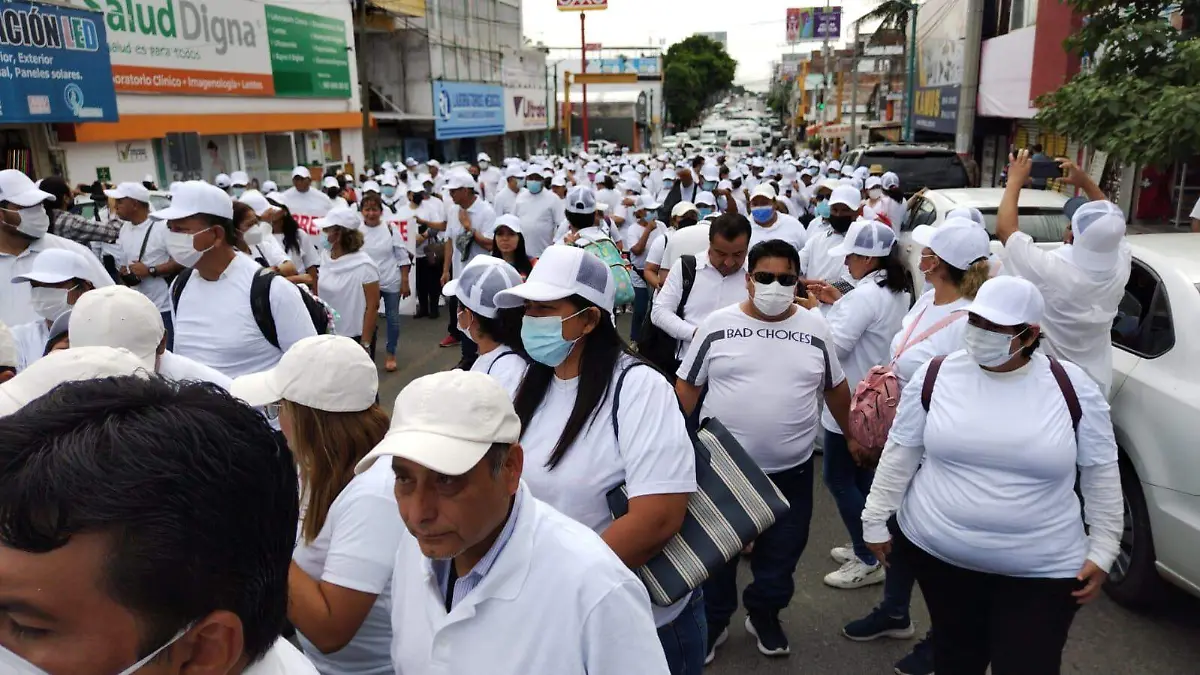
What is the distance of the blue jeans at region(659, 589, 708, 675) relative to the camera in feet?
7.84

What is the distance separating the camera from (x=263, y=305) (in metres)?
3.78

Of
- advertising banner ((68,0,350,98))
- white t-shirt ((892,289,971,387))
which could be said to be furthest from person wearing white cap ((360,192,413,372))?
advertising banner ((68,0,350,98))

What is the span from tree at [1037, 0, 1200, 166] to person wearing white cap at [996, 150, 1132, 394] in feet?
8.08

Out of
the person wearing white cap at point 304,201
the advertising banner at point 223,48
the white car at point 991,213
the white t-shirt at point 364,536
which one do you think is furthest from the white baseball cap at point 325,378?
the advertising banner at point 223,48

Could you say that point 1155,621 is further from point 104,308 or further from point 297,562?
point 104,308

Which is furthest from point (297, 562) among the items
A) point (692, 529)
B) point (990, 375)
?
point (990, 375)

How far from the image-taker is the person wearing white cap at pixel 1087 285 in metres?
3.80

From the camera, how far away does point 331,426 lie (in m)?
2.16

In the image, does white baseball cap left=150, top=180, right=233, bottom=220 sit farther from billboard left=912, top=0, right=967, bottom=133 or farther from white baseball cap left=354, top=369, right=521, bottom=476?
billboard left=912, top=0, right=967, bottom=133

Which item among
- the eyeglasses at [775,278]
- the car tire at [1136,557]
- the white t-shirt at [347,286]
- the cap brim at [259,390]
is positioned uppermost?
the eyeglasses at [775,278]

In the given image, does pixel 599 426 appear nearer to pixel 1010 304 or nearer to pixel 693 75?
pixel 1010 304

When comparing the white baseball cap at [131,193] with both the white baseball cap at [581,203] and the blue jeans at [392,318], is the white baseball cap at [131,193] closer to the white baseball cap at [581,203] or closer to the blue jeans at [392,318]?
the blue jeans at [392,318]

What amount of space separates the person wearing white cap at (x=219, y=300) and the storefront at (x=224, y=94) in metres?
7.59

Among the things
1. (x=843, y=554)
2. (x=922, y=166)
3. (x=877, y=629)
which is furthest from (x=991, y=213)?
(x=922, y=166)
